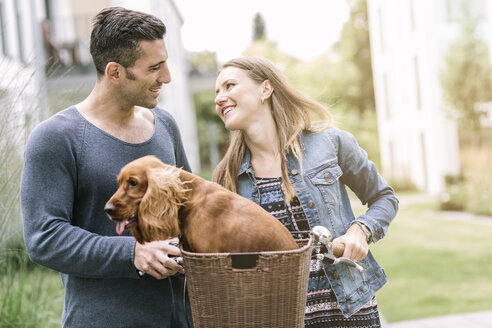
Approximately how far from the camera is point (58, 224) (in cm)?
212

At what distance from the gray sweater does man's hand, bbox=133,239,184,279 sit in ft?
0.21

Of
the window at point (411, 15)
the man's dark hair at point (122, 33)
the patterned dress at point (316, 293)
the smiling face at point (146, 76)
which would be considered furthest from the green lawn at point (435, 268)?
the window at point (411, 15)

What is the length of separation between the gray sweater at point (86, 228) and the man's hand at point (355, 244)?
78 centimetres

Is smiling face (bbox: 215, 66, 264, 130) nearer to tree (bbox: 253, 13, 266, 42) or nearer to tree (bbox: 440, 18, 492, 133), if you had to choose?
tree (bbox: 440, 18, 492, 133)

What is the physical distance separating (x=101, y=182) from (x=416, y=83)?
81.2 feet

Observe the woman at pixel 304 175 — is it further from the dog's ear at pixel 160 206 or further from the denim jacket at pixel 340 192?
the dog's ear at pixel 160 206

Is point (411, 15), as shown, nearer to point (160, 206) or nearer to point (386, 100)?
point (386, 100)

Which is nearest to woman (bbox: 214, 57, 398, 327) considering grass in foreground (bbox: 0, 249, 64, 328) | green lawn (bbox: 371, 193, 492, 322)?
grass in foreground (bbox: 0, 249, 64, 328)

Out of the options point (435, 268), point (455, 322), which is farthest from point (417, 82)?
point (455, 322)

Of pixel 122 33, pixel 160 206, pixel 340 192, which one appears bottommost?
pixel 340 192

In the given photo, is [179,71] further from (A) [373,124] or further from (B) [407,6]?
(A) [373,124]

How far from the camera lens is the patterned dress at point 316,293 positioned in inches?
102

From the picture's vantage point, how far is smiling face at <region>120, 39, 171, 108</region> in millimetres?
2354

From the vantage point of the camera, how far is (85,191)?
2.33 meters
